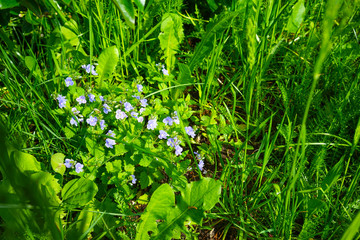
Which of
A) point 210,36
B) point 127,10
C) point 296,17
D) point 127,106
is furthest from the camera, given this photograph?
point 296,17

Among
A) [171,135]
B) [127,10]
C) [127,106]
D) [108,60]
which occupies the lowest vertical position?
[171,135]

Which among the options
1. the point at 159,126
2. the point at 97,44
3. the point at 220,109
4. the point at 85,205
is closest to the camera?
the point at 85,205

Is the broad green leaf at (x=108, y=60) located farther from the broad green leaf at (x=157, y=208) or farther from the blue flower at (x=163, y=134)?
the broad green leaf at (x=157, y=208)

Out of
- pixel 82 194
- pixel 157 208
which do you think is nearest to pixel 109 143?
pixel 82 194

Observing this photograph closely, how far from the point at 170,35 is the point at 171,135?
69 cm

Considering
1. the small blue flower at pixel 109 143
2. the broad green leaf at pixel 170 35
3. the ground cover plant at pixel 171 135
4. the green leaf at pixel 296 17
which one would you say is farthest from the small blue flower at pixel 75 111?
the green leaf at pixel 296 17

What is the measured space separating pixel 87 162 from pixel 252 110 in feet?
3.52

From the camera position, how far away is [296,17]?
7.51 feet

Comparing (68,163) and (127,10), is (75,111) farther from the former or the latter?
(127,10)

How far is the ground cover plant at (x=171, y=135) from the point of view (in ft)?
4.96

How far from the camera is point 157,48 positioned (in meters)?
2.27

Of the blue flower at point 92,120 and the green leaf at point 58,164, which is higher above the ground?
the blue flower at point 92,120

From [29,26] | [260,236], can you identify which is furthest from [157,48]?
[260,236]

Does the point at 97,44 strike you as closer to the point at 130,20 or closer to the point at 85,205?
the point at 130,20
